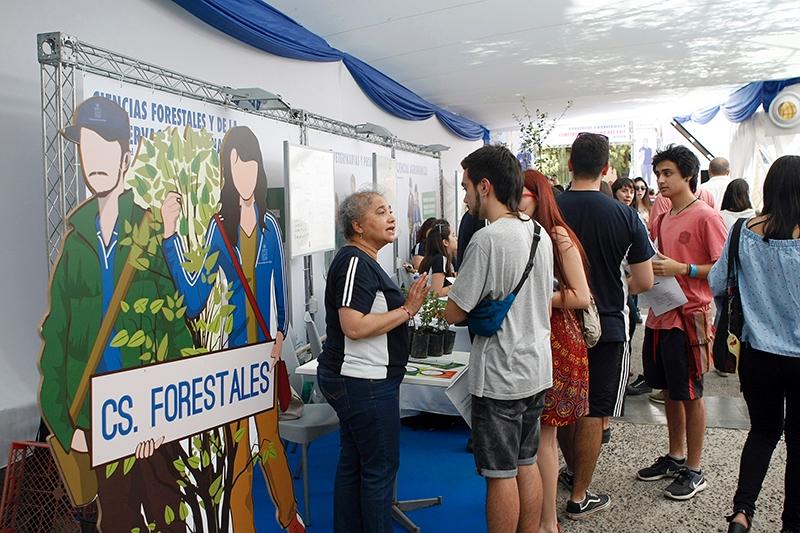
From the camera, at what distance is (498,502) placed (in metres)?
1.96

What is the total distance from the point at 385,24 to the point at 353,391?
325 centimetres

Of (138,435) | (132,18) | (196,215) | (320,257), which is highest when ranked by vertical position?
(132,18)

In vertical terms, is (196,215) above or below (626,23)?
below

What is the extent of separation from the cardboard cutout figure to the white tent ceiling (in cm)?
219

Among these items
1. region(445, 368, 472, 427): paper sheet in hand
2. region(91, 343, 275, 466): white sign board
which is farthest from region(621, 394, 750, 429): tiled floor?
region(91, 343, 275, 466): white sign board

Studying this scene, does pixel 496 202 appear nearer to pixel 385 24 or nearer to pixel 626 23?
pixel 385 24

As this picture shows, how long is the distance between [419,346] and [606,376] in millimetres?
782

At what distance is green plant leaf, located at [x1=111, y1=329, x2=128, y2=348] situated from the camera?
1773mm

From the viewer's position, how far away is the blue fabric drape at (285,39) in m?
3.25

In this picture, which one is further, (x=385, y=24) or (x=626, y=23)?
(x=626, y=23)

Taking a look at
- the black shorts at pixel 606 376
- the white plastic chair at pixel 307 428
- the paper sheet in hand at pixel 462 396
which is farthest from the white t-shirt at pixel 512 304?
the white plastic chair at pixel 307 428

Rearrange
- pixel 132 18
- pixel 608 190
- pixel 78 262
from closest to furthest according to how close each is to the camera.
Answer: pixel 78 262 → pixel 132 18 → pixel 608 190

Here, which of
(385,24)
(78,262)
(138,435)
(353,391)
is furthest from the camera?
(385,24)

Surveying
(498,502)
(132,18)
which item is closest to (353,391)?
(498,502)
